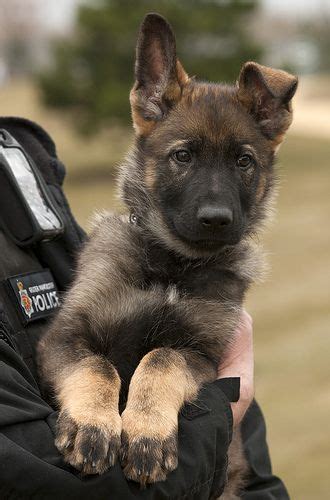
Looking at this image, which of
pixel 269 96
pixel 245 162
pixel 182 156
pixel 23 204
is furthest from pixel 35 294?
pixel 269 96

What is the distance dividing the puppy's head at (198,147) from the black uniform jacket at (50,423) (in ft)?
1.40

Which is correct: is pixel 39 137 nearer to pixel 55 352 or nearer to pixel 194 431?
pixel 55 352

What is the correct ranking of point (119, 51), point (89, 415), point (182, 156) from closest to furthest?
point (89, 415) < point (182, 156) < point (119, 51)

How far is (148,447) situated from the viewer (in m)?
2.49

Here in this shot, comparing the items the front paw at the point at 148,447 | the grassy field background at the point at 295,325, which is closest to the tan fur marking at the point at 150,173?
the grassy field background at the point at 295,325

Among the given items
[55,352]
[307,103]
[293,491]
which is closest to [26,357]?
[55,352]

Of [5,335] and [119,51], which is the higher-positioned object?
[5,335]

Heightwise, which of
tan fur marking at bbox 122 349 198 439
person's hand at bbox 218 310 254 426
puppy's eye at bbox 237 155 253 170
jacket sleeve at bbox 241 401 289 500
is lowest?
jacket sleeve at bbox 241 401 289 500

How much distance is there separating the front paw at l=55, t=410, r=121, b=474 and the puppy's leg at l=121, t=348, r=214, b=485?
0.05 metres

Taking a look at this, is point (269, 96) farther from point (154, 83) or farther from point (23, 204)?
point (23, 204)

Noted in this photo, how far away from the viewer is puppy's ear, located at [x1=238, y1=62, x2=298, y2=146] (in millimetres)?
3514

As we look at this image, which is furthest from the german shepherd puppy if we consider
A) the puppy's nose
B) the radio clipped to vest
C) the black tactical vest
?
the radio clipped to vest

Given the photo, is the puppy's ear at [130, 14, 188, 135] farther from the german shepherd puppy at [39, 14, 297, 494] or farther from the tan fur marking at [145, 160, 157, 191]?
the tan fur marking at [145, 160, 157, 191]

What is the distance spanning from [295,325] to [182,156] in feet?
26.8
